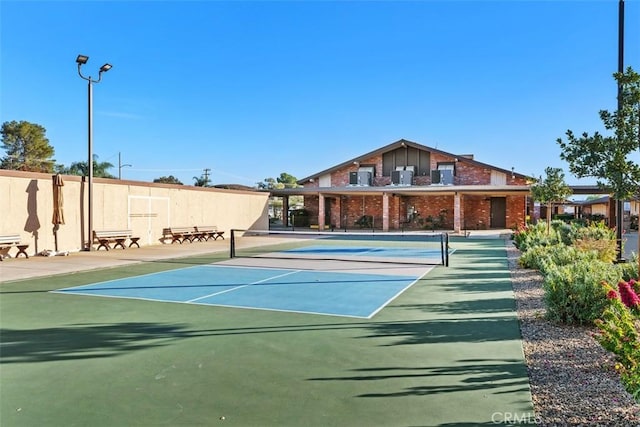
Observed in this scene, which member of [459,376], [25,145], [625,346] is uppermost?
A: [25,145]

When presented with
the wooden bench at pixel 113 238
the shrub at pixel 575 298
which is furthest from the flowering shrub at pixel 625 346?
the wooden bench at pixel 113 238

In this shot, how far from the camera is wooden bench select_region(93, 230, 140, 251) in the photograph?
54.1 ft

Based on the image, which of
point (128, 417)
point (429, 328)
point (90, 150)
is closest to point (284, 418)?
point (128, 417)

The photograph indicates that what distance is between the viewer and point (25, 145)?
47.3 metres

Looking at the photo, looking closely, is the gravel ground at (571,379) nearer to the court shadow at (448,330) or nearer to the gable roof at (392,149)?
the court shadow at (448,330)

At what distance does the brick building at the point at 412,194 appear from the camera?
33312 mm

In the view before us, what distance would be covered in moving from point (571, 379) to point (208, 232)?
19.7 meters

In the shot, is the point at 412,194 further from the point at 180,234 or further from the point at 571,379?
the point at 571,379

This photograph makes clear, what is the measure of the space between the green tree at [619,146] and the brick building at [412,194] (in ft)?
77.6

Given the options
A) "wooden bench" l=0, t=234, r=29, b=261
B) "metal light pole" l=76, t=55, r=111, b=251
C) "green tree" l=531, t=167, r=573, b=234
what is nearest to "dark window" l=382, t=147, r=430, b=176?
"green tree" l=531, t=167, r=573, b=234

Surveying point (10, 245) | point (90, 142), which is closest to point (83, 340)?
point (10, 245)

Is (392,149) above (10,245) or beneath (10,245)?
above

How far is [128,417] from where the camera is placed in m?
3.47

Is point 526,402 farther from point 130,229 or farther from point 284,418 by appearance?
point 130,229
